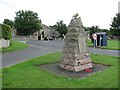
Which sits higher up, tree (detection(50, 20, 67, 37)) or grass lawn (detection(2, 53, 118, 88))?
tree (detection(50, 20, 67, 37))

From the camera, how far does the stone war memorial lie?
13602 mm

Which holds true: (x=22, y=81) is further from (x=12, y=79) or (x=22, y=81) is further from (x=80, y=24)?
(x=80, y=24)

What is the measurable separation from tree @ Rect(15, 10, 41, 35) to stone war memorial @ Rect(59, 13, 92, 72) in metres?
68.9

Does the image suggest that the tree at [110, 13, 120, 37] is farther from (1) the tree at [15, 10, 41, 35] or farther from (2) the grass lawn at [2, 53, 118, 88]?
(2) the grass lawn at [2, 53, 118, 88]

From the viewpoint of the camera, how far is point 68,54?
14.0 metres

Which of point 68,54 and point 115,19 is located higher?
point 115,19

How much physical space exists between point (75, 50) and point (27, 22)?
72638 mm

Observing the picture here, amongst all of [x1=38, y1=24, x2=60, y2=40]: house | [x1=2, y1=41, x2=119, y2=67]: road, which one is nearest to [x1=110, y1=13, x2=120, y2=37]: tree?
[x1=38, y1=24, x2=60, y2=40]: house

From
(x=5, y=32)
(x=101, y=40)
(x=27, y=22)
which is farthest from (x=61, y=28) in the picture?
(x=5, y=32)

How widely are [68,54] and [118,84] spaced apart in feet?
16.0

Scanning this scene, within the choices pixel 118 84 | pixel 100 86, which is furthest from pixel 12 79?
pixel 118 84

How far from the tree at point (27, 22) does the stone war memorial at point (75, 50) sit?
6885 cm

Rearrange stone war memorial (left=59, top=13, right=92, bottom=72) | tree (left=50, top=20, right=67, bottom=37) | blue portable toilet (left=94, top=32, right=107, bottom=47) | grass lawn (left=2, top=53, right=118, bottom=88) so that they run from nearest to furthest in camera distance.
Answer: grass lawn (left=2, top=53, right=118, bottom=88) < stone war memorial (left=59, top=13, right=92, bottom=72) < blue portable toilet (left=94, top=32, right=107, bottom=47) < tree (left=50, top=20, right=67, bottom=37)

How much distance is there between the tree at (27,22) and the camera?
8275 centimetres
